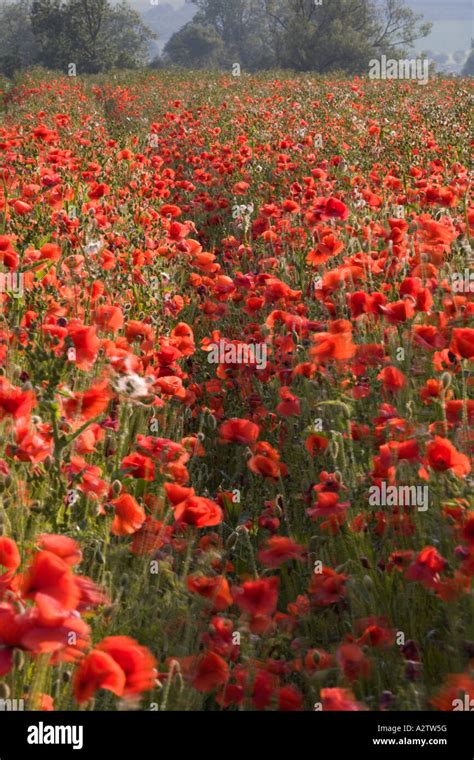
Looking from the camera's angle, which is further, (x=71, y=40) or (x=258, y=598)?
(x=71, y=40)

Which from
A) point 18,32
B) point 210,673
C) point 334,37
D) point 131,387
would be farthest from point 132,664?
point 18,32

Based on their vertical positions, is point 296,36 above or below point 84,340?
above

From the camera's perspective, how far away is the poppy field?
1.92 meters

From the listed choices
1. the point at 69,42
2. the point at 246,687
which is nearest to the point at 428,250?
the point at 246,687

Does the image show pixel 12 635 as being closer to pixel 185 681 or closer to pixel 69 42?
pixel 185 681

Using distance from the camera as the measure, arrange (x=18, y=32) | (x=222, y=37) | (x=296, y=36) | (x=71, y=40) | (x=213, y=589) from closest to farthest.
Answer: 1. (x=213, y=589)
2. (x=71, y=40)
3. (x=296, y=36)
4. (x=222, y=37)
5. (x=18, y=32)

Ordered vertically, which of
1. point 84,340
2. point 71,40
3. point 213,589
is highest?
point 71,40

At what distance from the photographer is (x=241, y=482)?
379 centimetres

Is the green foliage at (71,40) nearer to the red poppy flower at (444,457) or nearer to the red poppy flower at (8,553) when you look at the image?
the red poppy flower at (444,457)

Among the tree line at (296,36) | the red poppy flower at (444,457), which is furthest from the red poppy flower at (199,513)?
the tree line at (296,36)

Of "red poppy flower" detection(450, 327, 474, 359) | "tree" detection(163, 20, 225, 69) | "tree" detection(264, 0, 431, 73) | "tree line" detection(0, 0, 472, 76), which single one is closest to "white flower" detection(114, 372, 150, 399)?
"red poppy flower" detection(450, 327, 474, 359)

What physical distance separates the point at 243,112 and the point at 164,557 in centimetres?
1014

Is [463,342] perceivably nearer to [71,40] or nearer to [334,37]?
[334,37]
